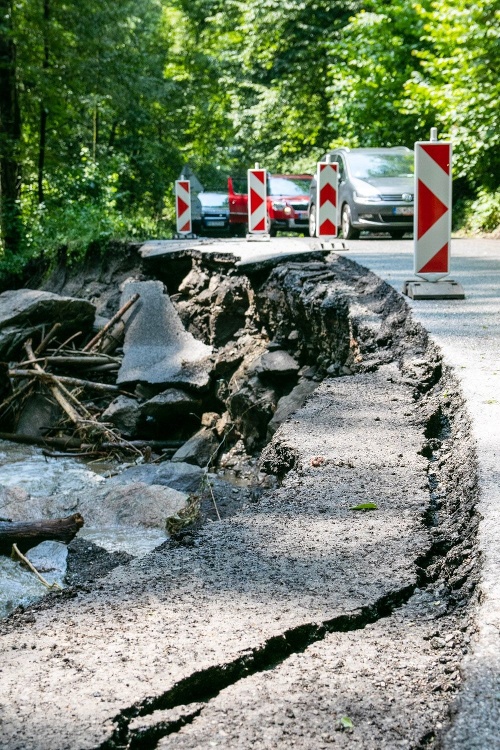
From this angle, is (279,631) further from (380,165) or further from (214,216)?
(214,216)

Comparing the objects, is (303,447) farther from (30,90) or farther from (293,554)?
(30,90)

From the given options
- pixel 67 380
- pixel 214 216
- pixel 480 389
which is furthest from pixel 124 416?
pixel 214 216

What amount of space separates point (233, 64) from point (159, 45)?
404 centimetres

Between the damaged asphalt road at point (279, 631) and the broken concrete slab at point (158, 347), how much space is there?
292 inches

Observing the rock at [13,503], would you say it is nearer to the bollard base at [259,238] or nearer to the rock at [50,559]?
the rock at [50,559]

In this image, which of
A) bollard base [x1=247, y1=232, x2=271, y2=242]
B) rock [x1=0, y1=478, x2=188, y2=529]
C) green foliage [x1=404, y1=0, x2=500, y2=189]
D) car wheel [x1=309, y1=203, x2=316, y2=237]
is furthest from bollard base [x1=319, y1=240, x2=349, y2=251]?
rock [x1=0, y1=478, x2=188, y2=529]

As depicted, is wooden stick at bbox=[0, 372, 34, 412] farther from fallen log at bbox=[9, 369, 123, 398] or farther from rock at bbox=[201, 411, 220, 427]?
rock at bbox=[201, 411, 220, 427]

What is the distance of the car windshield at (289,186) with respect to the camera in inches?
923

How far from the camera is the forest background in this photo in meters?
17.0

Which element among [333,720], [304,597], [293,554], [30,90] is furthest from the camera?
[30,90]

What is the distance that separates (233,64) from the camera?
119 ft

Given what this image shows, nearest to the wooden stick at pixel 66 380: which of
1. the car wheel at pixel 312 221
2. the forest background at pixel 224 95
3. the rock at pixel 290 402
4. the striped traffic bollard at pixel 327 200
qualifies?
the rock at pixel 290 402

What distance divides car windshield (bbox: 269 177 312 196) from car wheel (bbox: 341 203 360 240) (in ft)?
22.4

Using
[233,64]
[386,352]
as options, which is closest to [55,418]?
[386,352]
